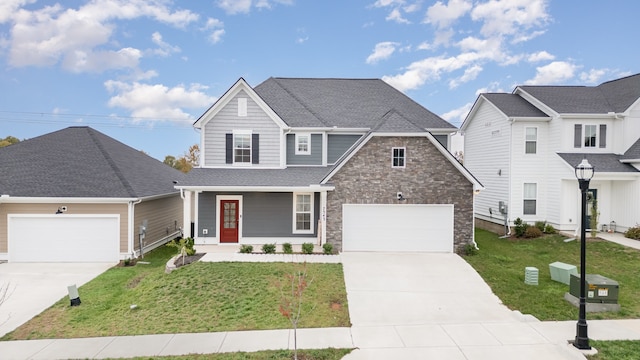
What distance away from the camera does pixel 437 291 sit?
9984 millimetres

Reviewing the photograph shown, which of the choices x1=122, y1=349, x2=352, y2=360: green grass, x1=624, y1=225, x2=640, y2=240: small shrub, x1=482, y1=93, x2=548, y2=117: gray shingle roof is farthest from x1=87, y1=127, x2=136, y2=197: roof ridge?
x1=624, y1=225, x2=640, y2=240: small shrub

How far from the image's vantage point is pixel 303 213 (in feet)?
48.9

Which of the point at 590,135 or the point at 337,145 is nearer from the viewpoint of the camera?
the point at 337,145

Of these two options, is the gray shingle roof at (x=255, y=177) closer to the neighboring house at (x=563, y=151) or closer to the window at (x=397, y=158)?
the window at (x=397, y=158)

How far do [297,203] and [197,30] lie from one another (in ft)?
41.0

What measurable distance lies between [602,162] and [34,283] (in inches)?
1020

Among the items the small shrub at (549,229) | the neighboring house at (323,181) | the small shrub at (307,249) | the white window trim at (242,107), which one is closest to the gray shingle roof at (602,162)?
the small shrub at (549,229)

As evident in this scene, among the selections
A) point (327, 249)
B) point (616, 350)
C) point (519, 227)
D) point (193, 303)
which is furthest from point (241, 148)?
point (519, 227)

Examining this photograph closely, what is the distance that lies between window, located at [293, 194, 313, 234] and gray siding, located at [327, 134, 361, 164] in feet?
9.24

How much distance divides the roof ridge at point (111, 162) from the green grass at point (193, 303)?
13.0ft

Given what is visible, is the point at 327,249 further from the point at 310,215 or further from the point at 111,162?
the point at 111,162

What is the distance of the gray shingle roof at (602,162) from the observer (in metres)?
16.4

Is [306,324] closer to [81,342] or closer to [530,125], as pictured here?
[81,342]

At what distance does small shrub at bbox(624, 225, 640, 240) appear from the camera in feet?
51.2
